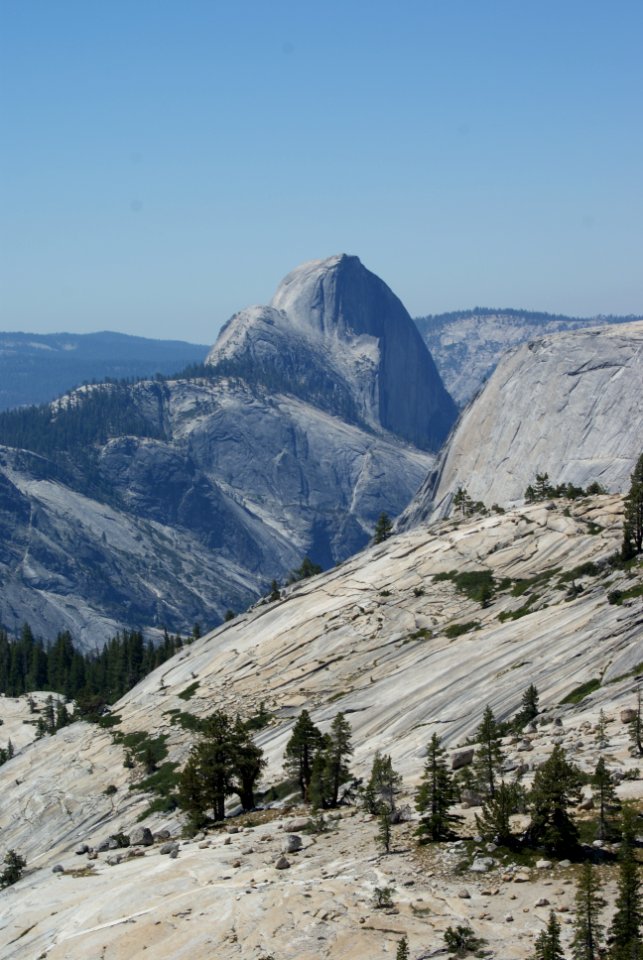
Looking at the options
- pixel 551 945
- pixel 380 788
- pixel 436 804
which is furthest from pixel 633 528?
pixel 551 945

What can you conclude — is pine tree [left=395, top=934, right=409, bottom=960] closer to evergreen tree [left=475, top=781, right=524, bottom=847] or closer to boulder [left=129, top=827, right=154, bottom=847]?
evergreen tree [left=475, top=781, right=524, bottom=847]

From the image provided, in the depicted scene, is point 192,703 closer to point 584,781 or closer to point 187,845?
point 187,845

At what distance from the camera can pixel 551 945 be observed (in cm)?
3425

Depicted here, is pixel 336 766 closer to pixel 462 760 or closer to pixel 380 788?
pixel 380 788

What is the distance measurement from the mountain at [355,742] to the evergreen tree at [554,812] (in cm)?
103

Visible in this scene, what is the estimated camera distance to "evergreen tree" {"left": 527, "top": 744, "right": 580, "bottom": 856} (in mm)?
43062

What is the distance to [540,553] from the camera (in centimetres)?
11306

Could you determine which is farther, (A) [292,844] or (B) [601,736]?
(B) [601,736]

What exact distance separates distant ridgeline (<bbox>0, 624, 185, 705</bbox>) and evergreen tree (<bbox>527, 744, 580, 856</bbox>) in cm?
11025

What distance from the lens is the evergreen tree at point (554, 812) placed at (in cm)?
4306

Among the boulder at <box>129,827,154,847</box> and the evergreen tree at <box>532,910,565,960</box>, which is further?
the boulder at <box>129,827,154,847</box>

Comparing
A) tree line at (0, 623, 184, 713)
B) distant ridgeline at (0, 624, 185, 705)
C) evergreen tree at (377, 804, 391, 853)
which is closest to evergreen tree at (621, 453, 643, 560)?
evergreen tree at (377, 804, 391, 853)

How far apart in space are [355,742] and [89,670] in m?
105

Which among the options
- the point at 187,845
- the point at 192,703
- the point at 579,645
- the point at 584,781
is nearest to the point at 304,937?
the point at 584,781
